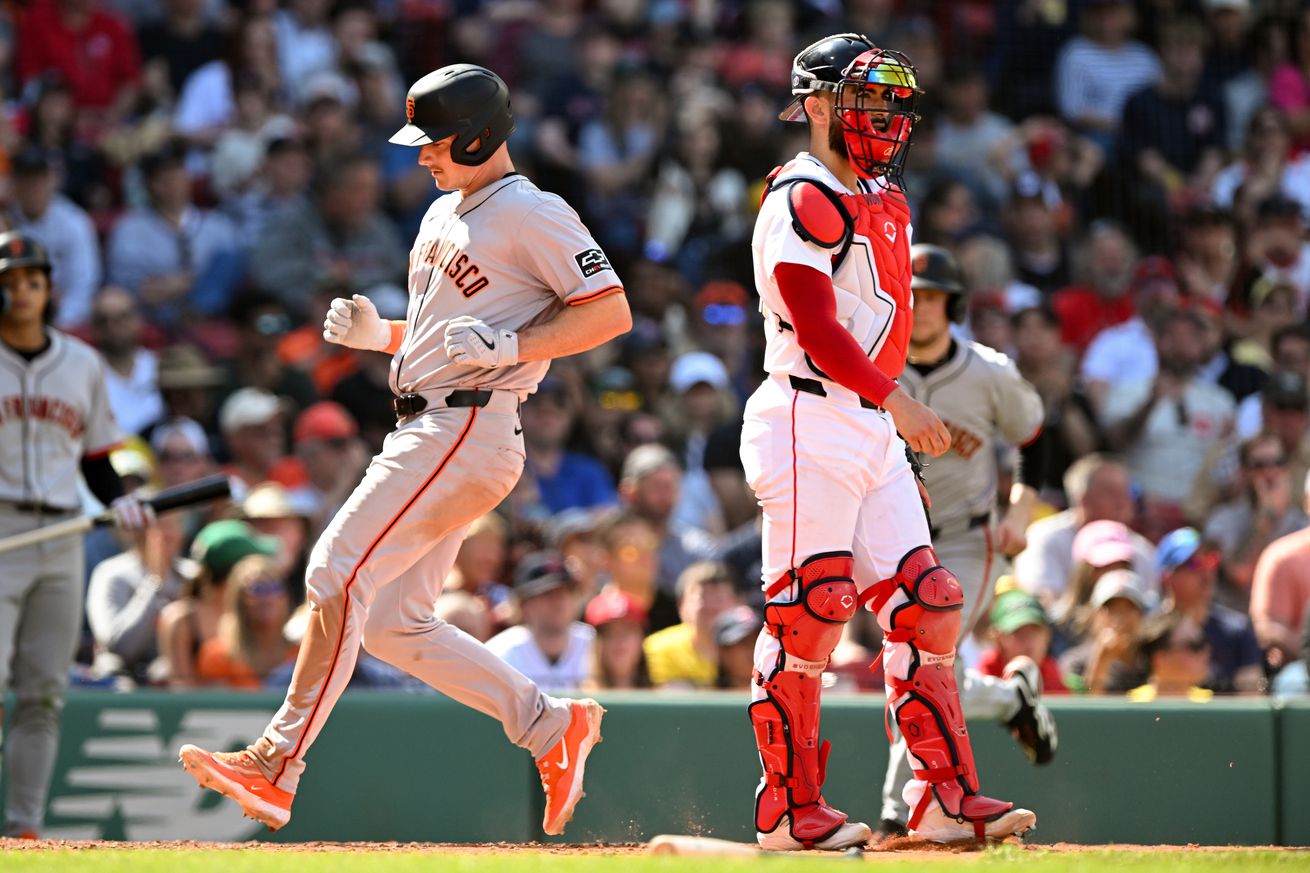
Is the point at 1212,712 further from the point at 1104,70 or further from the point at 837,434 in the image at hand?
the point at 1104,70

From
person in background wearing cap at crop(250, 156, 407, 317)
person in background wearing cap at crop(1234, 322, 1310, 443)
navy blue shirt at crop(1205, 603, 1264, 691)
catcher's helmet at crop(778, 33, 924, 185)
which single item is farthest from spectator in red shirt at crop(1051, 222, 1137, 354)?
catcher's helmet at crop(778, 33, 924, 185)

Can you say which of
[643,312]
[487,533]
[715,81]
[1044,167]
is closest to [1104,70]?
[1044,167]

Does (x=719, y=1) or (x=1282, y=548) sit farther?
(x=719, y=1)

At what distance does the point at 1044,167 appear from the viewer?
13.7 metres

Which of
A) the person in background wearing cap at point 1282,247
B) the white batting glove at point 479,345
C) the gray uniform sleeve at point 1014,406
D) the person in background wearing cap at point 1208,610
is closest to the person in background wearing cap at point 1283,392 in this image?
the person in background wearing cap at point 1282,247

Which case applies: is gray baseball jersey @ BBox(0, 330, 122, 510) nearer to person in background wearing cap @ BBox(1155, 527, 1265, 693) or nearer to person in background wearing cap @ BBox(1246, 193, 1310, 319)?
person in background wearing cap @ BBox(1155, 527, 1265, 693)

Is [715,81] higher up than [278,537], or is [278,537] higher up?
[715,81]

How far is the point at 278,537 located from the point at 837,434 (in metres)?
5.17

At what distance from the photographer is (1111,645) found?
8.75m

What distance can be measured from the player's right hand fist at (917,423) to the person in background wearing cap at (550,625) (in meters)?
3.70

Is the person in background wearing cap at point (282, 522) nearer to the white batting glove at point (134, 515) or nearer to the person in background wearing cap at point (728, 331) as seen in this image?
the white batting glove at point (134, 515)

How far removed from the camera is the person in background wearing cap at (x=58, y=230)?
1205cm

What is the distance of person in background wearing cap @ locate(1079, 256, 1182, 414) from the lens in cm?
1202

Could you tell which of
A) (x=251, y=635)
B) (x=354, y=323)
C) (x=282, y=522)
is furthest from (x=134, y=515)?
(x=282, y=522)
